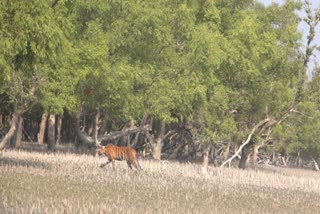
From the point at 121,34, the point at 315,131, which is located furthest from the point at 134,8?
the point at 315,131

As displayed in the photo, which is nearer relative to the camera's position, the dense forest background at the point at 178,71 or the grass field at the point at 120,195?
the grass field at the point at 120,195

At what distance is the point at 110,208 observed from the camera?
11.8 m

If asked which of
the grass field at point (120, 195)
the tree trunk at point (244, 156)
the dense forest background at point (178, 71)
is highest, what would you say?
the dense forest background at point (178, 71)

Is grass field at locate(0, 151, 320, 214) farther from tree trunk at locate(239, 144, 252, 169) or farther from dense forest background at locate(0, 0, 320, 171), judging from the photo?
tree trunk at locate(239, 144, 252, 169)

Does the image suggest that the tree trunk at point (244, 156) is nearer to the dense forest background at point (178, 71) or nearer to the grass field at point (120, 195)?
the dense forest background at point (178, 71)

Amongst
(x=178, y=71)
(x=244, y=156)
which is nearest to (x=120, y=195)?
(x=178, y=71)

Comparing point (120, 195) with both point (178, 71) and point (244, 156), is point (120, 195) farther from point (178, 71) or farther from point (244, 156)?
point (244, 156)

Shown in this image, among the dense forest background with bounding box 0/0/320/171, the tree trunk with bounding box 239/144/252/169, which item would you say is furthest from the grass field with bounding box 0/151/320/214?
the tree trunk with bounding box 239/144/252/169

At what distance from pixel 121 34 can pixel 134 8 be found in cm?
138

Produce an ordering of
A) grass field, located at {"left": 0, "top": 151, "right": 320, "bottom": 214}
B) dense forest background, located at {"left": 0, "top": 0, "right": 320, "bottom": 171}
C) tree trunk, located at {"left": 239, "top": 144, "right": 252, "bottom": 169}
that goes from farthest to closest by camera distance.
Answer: tree trunk, located at {"left": 239, "top": 144, "right": 252, "bottom": 169}
dense forest background, located at {"left": 0, "top": 0, "right": 320, "bottom": 171}
grass field, located at {"left": 0, "top": 151, "right": 320, "bottom": 214}

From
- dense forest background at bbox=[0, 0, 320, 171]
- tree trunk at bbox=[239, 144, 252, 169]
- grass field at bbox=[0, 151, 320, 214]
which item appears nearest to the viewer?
grass field at bbox=[0, 151, 320, 214]

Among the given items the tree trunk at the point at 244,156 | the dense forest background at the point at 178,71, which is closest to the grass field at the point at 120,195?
the dense forest background at the point at 178,71

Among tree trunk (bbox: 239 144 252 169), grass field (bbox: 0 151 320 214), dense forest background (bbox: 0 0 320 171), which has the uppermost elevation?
dense forest background (bbox: 0 0 320 171)

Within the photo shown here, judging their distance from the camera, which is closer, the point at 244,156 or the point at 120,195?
the point at 120,195
